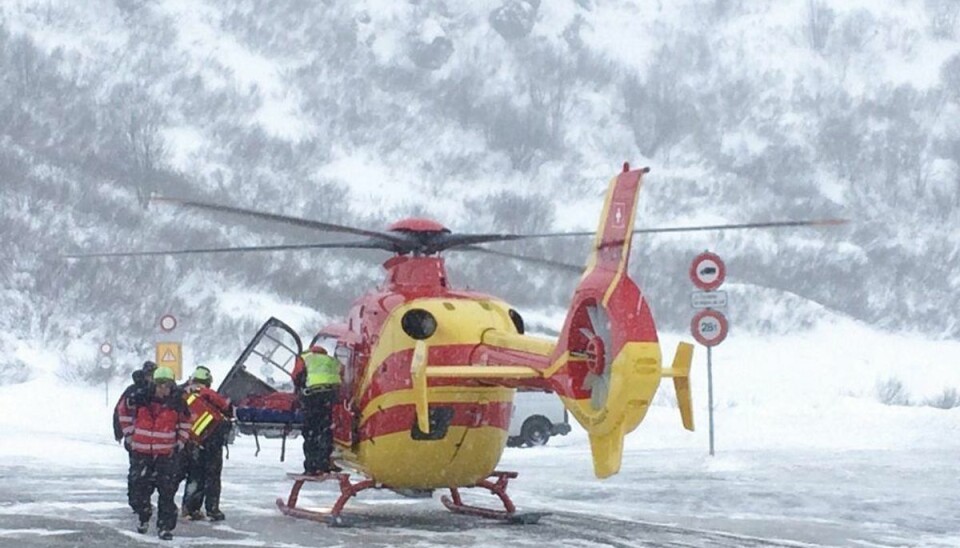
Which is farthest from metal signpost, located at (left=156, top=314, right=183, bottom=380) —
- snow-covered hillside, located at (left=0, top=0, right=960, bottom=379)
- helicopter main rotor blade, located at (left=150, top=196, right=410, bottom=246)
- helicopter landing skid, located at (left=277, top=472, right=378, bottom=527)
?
snow-covered hillside, located at (left=0, top=0, right=960, bottom=379)

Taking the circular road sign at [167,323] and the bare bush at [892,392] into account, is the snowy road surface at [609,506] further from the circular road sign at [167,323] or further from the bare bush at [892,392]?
the bare bush at [892,392]

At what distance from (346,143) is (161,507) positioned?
52461mm

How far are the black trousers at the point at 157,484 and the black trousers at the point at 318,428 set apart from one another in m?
1.44

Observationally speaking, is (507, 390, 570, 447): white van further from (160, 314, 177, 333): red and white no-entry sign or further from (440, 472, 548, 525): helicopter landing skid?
(440, 472, 548, 525): helicopter landing skid

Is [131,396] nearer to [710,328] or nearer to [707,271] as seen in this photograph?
[710,328]

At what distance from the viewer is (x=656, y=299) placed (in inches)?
2292

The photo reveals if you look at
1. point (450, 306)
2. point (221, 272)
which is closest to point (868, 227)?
point (221, 272)

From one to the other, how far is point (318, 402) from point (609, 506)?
3.69 metres

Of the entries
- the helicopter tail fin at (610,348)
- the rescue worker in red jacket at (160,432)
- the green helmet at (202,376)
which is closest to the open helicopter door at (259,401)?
the green helmet at (202,376)

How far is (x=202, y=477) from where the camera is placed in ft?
44.7

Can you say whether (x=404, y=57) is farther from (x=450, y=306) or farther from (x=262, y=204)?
(x=450, y=306)

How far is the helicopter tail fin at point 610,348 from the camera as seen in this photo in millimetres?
9281

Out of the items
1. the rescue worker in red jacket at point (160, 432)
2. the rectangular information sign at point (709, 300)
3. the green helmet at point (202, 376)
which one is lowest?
the rescue worker in red jacket at point (160, 432)

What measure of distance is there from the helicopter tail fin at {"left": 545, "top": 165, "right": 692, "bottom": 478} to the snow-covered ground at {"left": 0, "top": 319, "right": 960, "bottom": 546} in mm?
2106
